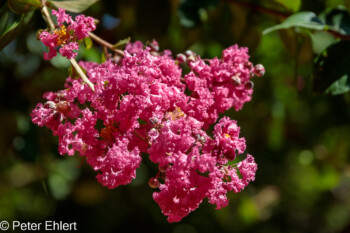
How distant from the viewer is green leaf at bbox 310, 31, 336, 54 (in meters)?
1.46

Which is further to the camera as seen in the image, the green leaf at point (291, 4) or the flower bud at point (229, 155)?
the green leaf at point (291, 4)

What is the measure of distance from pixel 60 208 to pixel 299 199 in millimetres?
2103

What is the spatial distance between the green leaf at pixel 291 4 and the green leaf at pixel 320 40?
117mm

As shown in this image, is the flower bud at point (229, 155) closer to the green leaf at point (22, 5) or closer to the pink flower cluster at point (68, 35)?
the pink flower cluster at point (68, 35)

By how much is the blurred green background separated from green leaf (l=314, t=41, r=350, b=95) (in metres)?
0.21

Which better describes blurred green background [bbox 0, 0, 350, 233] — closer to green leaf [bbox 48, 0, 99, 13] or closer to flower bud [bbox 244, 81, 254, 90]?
green leaf [bbox 48, 0, 99, 13]

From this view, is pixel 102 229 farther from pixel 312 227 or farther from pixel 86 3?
pixel 312 227

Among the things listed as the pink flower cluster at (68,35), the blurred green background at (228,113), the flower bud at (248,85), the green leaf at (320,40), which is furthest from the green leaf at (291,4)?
the pink flower cluster at (68,35)

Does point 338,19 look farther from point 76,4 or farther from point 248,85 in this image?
point 76,4

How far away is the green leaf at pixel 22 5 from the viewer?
1.09 meters

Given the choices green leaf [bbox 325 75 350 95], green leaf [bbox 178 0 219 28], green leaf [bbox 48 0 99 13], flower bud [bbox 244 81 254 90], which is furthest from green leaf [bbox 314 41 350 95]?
green leaf [bbox 48 0 99 13]

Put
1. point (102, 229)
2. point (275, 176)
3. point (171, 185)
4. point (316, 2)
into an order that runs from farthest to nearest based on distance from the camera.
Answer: point (275, 176), point (102, 229), point (316, 2), point (171, 185)

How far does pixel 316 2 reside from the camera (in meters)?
1.69

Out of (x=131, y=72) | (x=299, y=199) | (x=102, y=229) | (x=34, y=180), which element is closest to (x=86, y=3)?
(x=131, y=72)
